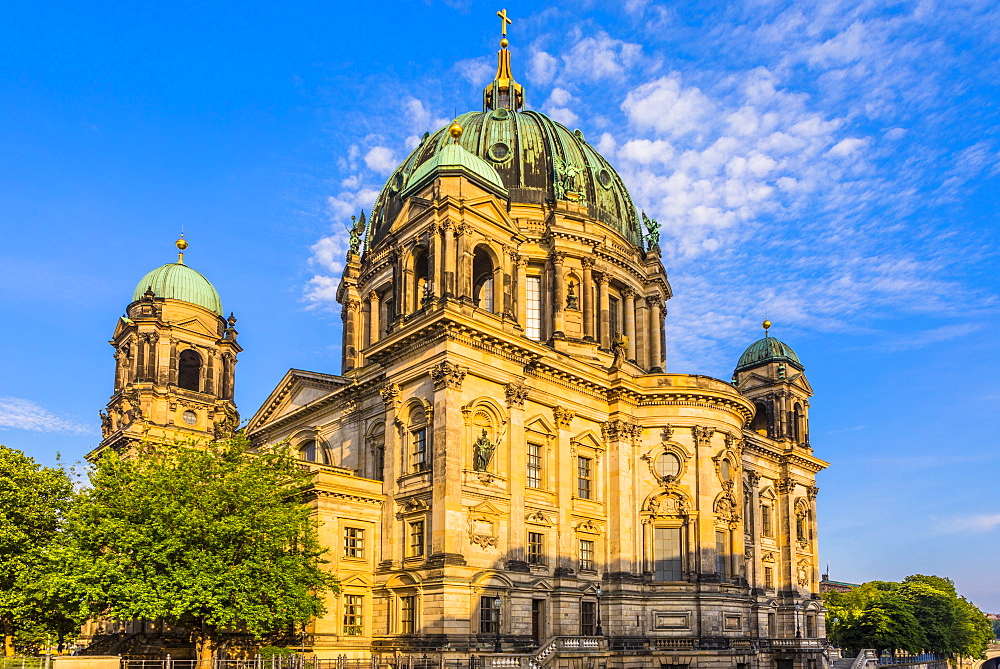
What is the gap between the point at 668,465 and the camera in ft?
175

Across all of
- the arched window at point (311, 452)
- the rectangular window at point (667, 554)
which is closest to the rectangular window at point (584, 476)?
the rectangular window at point (667, 554)

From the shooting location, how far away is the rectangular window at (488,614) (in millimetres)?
41500

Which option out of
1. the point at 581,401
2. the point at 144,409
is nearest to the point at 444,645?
the point at 581,401

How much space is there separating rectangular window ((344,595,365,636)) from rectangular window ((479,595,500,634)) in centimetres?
660

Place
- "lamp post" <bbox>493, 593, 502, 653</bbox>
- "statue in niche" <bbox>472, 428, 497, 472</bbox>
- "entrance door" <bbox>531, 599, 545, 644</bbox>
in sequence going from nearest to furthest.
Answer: "lamp post" <bbox>493, 593, 502, 653</bbox> → "statue in niche" <bbox>472, 428, 497, 472</bbox> → "entrance door" <bbox>531, 599, 545, 644</bbox>

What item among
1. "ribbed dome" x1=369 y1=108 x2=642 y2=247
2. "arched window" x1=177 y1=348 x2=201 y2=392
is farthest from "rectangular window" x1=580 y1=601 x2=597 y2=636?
"arched window" x1=177 y1=348 x2=201 y2=392

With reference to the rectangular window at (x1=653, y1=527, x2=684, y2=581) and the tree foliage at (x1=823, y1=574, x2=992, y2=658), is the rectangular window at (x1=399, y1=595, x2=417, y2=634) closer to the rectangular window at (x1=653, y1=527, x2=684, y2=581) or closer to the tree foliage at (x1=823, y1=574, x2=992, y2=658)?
the rectangular window at (x1=653, y1=527, x2=684, y2=581)

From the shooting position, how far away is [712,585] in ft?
168

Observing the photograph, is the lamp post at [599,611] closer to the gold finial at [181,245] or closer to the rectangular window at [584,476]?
the rectangular window at [584,476]

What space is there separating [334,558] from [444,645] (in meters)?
7.86

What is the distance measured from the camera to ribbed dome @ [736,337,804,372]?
253 feet

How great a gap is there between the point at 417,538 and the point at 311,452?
15.6 metres

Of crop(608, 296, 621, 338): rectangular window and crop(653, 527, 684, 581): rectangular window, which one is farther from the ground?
crop(608, 296, 621, 338): rectangular window

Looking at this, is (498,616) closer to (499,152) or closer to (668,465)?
(668,465)
